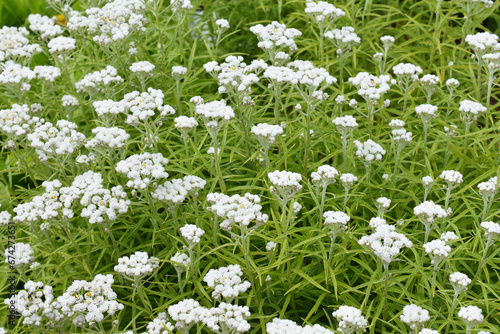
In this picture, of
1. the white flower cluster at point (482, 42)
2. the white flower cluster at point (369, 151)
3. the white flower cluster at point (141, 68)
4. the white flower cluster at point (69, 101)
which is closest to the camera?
the white flower cluster at point (369, 151)

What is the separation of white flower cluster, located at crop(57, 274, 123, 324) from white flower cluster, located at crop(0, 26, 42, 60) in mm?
2349

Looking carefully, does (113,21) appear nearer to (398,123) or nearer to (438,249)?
(398,123)

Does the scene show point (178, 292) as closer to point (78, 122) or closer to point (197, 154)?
point (197, 154)

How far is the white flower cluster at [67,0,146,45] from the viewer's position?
14.1 ft

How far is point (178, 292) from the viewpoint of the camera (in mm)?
3781

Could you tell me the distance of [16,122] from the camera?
12.4 feet

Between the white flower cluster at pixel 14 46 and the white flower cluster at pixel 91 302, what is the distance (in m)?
2.35

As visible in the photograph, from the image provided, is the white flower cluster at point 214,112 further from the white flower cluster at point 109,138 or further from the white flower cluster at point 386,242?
the white flower cluster at point 386,242

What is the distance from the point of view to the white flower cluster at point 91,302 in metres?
3.01

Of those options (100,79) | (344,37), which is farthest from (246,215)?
(344,37)

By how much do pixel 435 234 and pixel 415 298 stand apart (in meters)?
0.49

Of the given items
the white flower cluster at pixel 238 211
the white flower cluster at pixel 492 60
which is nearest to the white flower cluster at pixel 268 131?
the white flower cluster at pixel 238 211

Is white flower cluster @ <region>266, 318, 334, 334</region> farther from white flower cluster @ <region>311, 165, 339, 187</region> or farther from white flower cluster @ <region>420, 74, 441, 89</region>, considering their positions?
white flower cluster @ <region>420, 74, 441, 89</region>

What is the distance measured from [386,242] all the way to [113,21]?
2891 millimetres
